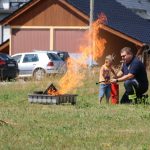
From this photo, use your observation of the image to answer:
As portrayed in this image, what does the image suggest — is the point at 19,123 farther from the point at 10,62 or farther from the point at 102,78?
the point at 10,62

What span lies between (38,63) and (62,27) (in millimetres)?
9560

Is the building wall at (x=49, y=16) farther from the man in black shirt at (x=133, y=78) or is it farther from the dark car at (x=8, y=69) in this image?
the man in black shirt at (x=133, y=78)

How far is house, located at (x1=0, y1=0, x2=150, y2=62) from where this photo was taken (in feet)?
133

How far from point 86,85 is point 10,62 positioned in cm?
832

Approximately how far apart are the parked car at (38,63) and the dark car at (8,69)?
115 cm

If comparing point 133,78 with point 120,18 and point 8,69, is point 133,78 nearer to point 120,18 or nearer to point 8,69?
point 8,69

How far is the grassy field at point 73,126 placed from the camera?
981cm

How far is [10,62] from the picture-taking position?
31.0 metres

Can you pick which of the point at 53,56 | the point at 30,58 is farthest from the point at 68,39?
the point at 53,56

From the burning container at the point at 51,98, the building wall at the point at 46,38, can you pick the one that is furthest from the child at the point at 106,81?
the building wall at the point at 46,38

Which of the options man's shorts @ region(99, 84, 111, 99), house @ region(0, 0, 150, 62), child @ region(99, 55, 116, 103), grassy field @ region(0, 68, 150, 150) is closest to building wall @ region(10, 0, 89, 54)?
house @ region(0, 0, 150, 62)

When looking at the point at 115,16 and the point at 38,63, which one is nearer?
the point at 38,63

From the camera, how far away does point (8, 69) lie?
1211 inches

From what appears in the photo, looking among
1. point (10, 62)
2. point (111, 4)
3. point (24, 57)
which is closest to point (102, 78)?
point (10, 62)
